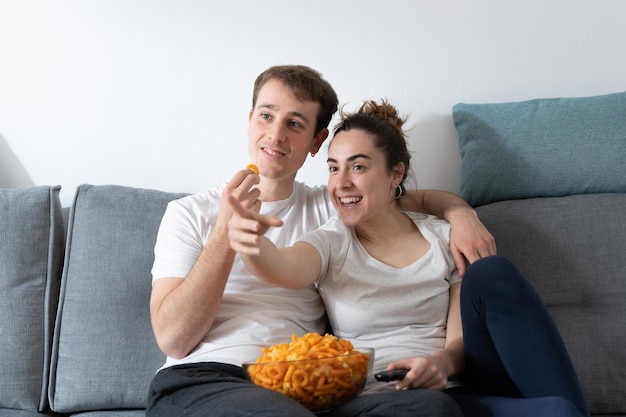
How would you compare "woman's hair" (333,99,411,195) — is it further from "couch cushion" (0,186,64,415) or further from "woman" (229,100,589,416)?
"couch cushion" (0,186,64,415)

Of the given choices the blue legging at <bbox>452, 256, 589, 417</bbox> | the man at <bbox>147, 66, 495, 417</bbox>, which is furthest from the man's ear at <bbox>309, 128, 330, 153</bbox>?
the blue legging at <bbox>452, 256, 589, 417</bbox>

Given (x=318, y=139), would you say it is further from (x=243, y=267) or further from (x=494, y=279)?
(x=494, y=279)

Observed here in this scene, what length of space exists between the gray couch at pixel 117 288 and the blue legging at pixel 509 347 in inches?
15.1

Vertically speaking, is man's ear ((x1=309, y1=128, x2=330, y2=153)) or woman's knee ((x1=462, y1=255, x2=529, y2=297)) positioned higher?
man's ear ((x1=309, y1=128, x2=330, y2=153))

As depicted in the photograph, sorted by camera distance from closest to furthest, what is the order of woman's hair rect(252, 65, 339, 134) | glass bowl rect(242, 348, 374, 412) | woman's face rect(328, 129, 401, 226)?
glass bowl rect(242, 348, 374, 412) < woman's face rect(328, 129, 401, 226) < woman's hair rect(252, 65, 339, 134)

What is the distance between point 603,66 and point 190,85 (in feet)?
4.28

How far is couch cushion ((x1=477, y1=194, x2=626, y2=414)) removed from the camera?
1865 mm

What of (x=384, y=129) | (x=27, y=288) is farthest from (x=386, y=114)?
(x=27, y=288)

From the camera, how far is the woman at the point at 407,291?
1.50 meters

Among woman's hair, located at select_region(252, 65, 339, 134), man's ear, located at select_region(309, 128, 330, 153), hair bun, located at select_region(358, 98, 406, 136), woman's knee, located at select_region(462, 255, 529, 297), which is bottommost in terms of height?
woman's knee, located at select_region(462, 255, 529, 297)

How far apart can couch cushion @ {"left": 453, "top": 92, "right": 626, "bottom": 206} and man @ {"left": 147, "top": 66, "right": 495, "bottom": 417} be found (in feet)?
0.66

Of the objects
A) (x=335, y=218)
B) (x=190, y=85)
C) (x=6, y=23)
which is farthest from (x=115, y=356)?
(x=6, y=23)

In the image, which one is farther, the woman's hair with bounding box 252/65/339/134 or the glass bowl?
the woman's hair with bounding box 252/65/339/134


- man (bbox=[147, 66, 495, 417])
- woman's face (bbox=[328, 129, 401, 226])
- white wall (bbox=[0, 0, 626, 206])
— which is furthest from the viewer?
white wall (bbox=[0, 0, 626, 206])
